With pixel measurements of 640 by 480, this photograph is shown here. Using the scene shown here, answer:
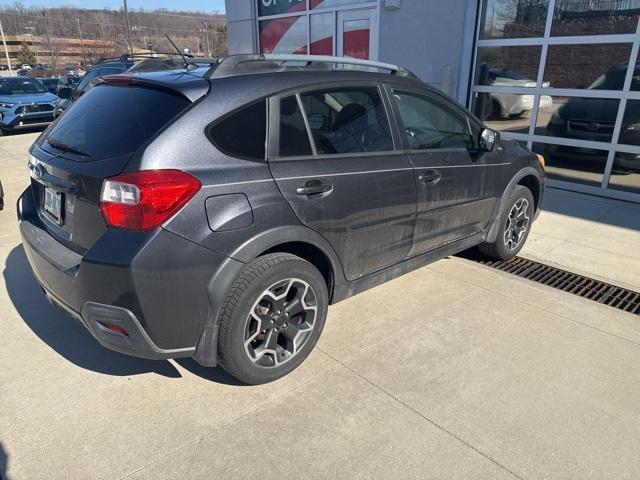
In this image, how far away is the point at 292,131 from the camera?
2596mm

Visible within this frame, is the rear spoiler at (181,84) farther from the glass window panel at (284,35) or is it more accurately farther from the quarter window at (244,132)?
the glass window panel at (284,35)

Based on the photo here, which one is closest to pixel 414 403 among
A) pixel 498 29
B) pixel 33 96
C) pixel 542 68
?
pixel 542 68

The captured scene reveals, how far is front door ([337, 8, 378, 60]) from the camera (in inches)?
345

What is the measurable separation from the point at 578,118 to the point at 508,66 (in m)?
1.30

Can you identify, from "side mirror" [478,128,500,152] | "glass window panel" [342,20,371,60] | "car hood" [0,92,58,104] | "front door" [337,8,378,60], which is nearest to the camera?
"side mirror" [478,128,500,152]

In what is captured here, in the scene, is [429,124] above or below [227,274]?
above

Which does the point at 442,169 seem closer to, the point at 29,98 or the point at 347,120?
the point at 347,120

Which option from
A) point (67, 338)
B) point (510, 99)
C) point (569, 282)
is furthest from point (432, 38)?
point (67, 338)

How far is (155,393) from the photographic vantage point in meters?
2.61

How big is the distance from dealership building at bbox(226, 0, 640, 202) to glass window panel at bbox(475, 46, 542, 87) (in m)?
0.01

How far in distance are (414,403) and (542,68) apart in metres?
6.01

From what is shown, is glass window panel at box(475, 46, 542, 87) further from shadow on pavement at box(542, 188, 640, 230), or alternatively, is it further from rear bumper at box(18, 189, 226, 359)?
rear bumper at box(18, 189, 226, 359)

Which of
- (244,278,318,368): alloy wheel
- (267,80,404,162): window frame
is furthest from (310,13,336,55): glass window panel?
(244,278,318,368): alloy wheel

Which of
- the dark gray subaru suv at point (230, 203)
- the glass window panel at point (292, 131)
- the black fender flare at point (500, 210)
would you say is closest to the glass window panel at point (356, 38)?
the black fender flare at point (500, 210)
